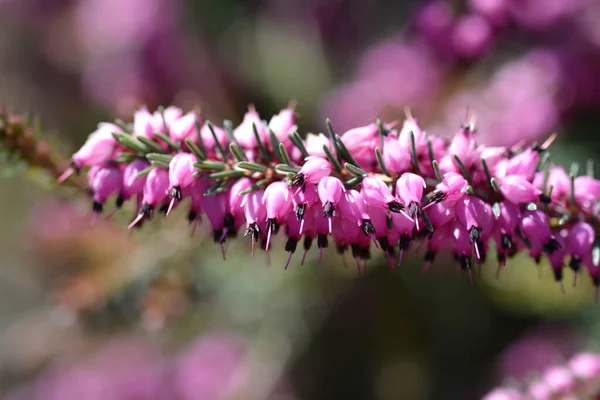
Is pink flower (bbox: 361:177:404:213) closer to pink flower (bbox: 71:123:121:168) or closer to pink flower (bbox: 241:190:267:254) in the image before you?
pink flower (bbox: 241:190:267:254)

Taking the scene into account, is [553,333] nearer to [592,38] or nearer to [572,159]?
[572,159]

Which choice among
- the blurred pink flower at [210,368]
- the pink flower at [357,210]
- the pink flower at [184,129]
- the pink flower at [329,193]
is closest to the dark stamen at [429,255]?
the pink flower at [357,210]

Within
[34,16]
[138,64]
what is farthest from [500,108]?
[34,16]

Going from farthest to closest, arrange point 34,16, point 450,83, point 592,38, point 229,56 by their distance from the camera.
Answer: point 34,16 < point 229,56 < point 450,83 < point 592,38

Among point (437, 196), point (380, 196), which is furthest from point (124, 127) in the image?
point (437, 196)

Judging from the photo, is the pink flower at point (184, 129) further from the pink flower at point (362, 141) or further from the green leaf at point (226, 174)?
the pink flower at point (362, 141)

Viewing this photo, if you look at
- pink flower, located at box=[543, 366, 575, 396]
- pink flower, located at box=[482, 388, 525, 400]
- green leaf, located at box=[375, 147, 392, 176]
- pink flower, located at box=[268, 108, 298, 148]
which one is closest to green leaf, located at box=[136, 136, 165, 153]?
pink flower, located at box=[268, 108, 298, 148]
